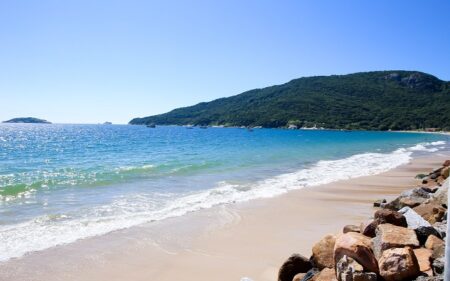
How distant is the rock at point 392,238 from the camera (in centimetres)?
602

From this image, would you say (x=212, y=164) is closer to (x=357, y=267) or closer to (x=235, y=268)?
(x=235, y=268)

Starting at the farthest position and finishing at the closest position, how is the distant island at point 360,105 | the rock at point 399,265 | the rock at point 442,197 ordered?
the distant island at point 360,105, the rock at point 442,197, the rock at point 399,265

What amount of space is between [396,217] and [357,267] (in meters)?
2.18

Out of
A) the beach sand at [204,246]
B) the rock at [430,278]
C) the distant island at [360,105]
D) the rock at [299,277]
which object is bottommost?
the beach sand at [204,246]

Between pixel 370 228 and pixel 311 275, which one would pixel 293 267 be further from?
pixel 370 228

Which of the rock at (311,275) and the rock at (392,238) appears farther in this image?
the rock at (311,275)

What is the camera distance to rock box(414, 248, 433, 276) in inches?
214

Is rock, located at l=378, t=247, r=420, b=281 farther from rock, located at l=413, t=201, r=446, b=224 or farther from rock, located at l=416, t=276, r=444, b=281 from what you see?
rock, located at l=413, t=201, r=446, b=224

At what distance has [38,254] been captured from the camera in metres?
8.95

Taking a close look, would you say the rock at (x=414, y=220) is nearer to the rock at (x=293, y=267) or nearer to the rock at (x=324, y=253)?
the rock at (x=324, y=253)

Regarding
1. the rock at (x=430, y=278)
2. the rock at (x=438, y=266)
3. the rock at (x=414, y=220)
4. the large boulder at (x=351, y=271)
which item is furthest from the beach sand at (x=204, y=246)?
the rock at (x=438, y=266)

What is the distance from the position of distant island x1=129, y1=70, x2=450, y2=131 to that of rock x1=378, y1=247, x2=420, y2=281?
143 meters

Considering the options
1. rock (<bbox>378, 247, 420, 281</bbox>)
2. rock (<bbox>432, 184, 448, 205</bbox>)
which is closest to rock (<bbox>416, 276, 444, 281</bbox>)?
rock (<bbox>378, 247, 420, 281</bbox>)

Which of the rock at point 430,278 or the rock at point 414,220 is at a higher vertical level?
the rock at point 414,220
